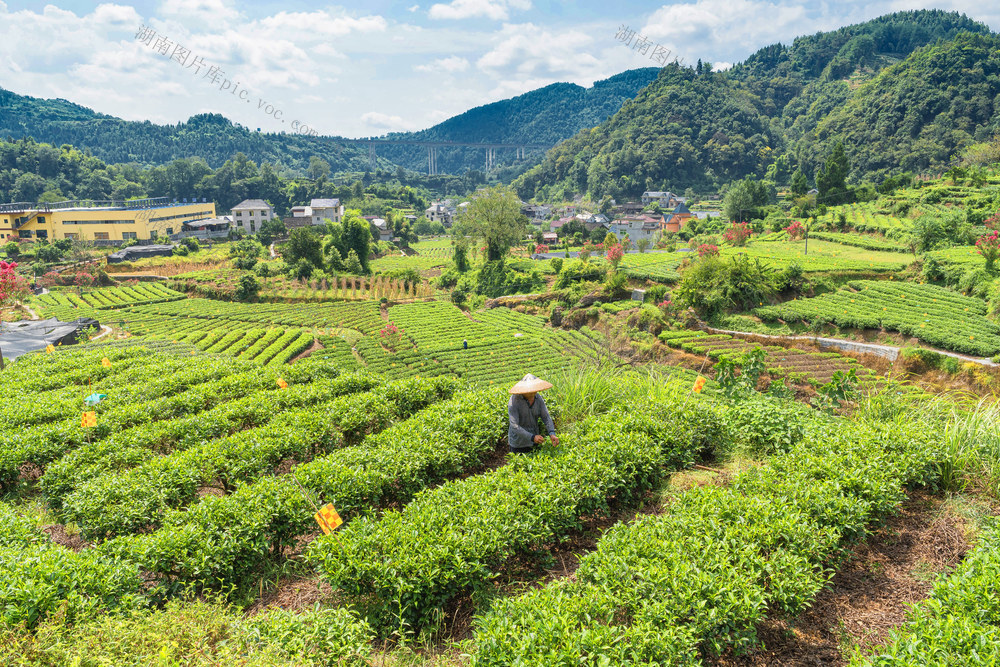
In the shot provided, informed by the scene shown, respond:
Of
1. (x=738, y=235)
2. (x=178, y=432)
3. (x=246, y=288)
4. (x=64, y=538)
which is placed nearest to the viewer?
(x=64, y=538)

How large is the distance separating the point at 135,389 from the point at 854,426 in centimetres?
1303

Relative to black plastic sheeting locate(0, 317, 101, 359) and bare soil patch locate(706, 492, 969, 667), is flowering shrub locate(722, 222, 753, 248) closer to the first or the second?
Answer: bare soil patch locate(706, 492, 969, 667)

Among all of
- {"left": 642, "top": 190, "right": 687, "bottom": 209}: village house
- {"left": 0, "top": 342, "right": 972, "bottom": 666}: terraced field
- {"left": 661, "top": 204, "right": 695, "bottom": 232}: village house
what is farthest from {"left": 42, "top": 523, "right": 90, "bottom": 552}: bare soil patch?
{"left": 642, "top": 190, "right": 687, "bottom": 209}: village house

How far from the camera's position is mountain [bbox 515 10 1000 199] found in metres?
82.7

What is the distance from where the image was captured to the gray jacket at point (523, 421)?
6816mm

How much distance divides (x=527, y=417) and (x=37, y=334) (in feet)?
130

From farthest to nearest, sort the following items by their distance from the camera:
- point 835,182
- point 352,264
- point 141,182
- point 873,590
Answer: point 141,182 → point 835,182 → point 352,264 → point 873,590

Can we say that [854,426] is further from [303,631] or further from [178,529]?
[178,529]

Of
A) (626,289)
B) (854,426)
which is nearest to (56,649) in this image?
(854,426)

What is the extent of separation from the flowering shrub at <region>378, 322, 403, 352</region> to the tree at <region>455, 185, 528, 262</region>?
79.0ft

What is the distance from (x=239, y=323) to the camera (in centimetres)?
4134

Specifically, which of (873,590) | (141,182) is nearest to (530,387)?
(873,590)

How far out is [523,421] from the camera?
6.94 metres

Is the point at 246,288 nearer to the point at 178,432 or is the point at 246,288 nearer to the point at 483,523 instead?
the point at 178,432
